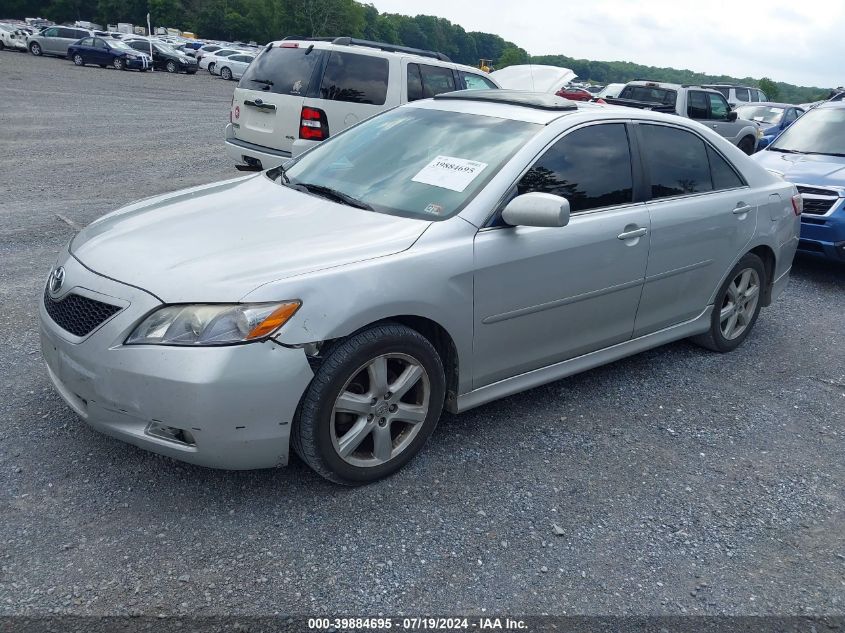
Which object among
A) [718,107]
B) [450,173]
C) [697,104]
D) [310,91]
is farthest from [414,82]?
[718,107]

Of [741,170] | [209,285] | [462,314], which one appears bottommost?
[462,314]

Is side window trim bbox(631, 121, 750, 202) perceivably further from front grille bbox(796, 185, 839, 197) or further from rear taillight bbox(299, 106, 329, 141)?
rear taillight bbox(299, 106, 329, 141)

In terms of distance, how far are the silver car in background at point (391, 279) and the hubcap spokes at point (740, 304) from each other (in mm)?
273

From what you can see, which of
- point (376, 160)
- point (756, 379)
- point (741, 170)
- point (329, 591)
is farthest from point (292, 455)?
point (741, 170)

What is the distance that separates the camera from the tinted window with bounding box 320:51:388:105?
848 centimetres

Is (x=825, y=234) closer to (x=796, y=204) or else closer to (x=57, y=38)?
(x=796, y=204)

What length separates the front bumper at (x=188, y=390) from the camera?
109 inches

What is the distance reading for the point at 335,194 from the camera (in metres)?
3.82

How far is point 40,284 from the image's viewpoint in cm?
555

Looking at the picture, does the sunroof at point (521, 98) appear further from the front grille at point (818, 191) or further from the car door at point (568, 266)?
the front grille at point (818, 191)

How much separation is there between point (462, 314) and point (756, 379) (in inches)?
98.9

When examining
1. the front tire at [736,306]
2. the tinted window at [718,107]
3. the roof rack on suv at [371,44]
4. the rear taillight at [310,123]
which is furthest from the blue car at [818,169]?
the tinted window at [718,107]

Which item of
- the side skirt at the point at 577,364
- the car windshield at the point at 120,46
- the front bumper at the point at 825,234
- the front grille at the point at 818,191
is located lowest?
the side skirt at the point at 577,364

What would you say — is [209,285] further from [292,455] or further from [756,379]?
[756,379]
